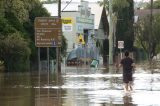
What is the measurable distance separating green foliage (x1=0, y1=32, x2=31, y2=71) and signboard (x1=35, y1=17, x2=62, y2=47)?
21006mm

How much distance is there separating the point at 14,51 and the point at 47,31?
22.5 m

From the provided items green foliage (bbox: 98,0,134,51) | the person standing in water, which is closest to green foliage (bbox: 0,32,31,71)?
the person standing in water

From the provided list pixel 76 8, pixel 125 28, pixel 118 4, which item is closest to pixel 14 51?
pixel 118 4

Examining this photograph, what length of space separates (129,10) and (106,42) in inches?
273

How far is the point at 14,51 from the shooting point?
48250 millimetres

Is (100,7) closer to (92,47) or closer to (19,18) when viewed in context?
(92,47)

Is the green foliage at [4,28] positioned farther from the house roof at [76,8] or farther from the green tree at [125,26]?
the green tree at [125,26]

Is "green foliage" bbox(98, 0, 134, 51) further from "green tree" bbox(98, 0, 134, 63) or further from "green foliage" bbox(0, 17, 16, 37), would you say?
"green foliage" bbox(0, 17, 16, 37)

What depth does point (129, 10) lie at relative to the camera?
9600cm

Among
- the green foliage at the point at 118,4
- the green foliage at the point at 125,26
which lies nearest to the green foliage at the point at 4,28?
the green foliage at the point at 118,4

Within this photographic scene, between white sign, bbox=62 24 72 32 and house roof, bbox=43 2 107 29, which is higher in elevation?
house roof, bbox=43 2 107 29

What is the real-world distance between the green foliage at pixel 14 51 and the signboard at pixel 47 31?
68.9 ft

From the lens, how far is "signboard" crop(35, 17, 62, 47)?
85.1ft

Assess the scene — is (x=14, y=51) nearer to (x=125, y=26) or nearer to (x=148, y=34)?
(x=125, y=26)
